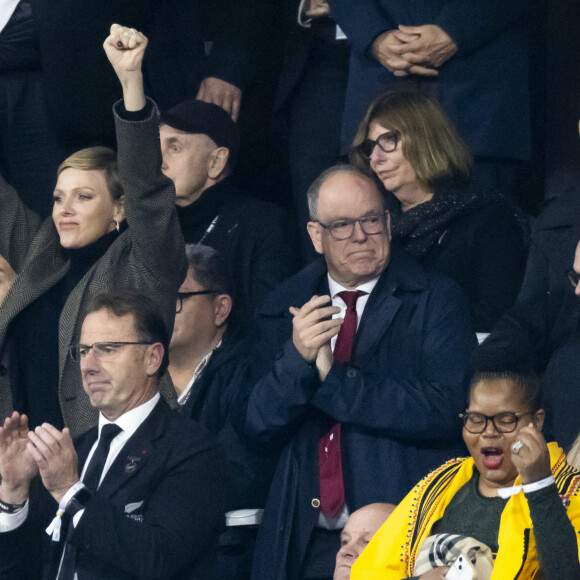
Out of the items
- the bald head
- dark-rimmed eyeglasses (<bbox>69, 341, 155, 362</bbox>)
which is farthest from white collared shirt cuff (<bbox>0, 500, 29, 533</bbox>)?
the bald head

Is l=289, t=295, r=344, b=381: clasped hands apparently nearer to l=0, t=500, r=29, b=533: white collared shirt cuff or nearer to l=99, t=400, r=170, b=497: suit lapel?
l=99, t=400, r=170, b=497: suit lapel

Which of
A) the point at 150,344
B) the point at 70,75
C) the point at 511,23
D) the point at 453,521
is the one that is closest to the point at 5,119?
the point at 70,75

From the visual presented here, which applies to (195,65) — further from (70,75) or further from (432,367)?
(432,367)

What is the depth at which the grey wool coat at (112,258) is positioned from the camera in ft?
16.0

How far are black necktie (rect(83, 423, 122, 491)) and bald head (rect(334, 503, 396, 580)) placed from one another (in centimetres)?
74

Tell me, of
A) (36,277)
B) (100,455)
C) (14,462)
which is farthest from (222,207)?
(14,462)

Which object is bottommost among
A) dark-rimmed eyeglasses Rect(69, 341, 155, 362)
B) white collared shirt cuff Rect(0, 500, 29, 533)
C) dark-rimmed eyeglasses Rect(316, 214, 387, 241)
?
white collared shirt cuff Rect(0, 500, 29, 533)

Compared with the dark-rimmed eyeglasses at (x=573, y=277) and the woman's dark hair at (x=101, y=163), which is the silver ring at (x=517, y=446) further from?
the woman's dark hair at (x=101, y=163)

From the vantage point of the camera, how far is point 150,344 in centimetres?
487

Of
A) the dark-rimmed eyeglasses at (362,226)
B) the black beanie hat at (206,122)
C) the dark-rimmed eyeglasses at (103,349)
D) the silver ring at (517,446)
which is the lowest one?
the silver ring at (517,446)

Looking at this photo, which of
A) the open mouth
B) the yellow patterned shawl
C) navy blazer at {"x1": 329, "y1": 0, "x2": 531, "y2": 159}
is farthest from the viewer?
navy blazer at {"x1": 329, "y1": 0, "x2": 531, "y2": 159}

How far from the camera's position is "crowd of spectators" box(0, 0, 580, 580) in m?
4.48

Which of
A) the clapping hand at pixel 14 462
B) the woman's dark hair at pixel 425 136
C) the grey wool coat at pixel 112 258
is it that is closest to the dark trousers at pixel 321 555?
the grey wool coat at pixel 112 258

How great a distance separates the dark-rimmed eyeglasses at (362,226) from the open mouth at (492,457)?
37.3 inches
